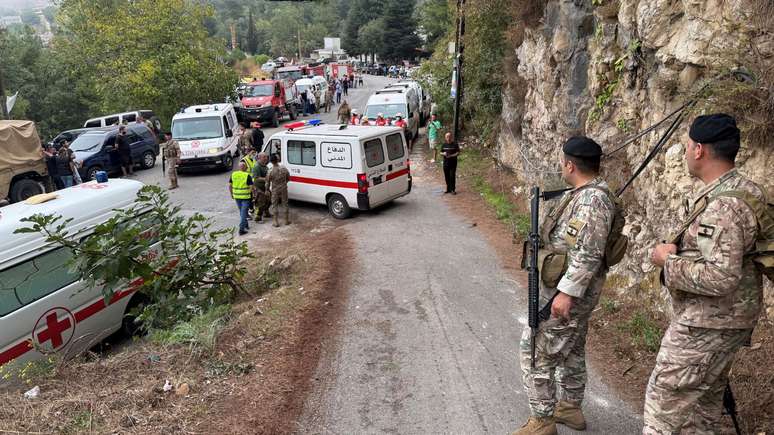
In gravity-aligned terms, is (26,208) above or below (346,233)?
above

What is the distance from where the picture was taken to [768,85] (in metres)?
4.83

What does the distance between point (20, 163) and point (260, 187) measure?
7390mm

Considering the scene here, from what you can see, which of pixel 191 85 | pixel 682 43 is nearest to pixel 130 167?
pixel 191 85

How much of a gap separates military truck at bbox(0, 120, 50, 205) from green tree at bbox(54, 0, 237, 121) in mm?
10439

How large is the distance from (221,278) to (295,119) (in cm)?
2475

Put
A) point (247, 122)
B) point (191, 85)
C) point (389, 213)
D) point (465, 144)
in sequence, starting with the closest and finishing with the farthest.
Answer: point (389, 213) < point (465, 144) < point (191, 85) < point (247, 122)

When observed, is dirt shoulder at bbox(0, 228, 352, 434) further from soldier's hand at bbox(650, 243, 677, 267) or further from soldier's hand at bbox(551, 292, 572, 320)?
soldier's hand at bbox(650, 243, 677, 267)

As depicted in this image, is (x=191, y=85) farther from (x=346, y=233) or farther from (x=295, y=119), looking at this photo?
(x=346, y=233)

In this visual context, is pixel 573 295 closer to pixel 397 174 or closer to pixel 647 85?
pixel 647 85

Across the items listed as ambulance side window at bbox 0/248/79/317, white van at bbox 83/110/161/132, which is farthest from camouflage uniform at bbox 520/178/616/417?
white van at bbox 83/110/161/132

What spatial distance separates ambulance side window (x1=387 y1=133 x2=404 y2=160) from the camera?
12.4 m

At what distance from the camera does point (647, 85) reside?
7285 mm

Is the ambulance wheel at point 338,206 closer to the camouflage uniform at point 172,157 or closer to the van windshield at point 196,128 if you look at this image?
the camouflage uniform at point 172,157

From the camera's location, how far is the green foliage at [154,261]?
6055mm
